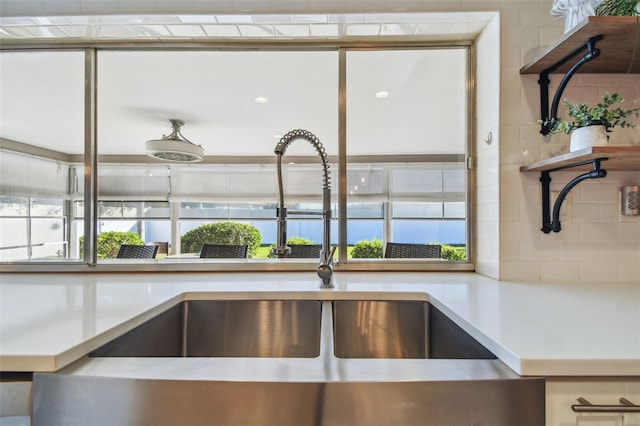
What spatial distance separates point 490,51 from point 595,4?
1.10 feet

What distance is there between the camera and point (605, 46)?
99cm

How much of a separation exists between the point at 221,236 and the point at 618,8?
4.84 meters

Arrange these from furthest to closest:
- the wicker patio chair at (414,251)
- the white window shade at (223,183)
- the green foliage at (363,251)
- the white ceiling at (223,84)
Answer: the white window shade at (223,183) → the wicker patio chair at (414,251) → the green foliage at (363,251) → the white ceiling at (223,84)

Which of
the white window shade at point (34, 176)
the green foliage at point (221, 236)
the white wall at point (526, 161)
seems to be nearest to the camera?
the white wall at point (526, 161)

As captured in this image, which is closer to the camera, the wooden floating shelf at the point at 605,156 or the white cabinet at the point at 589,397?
the white cabinet at the point at 589,397

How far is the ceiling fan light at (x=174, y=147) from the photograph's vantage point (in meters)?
3.04

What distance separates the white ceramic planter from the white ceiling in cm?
65

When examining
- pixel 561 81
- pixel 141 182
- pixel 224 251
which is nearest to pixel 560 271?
pixel 561 81

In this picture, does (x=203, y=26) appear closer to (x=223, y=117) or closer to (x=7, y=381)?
A: (x=7, y=381)

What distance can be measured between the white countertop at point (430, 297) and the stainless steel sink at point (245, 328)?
0.19ft

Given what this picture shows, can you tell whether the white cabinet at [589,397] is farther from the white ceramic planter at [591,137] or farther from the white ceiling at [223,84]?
the white ceiling at [223,84]

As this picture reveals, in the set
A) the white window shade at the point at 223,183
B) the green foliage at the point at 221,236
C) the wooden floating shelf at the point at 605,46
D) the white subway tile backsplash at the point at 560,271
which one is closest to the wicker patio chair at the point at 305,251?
the white subway tile backsplash at the point at 560,271

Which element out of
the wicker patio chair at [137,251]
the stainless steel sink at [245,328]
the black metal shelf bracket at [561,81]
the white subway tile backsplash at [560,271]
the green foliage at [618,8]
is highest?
the green foliage at [618,8]

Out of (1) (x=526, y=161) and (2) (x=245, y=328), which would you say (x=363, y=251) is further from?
(2) (x=245, y=328)
